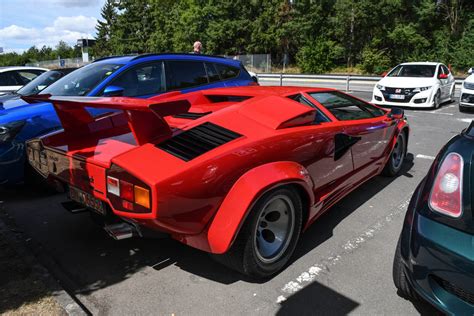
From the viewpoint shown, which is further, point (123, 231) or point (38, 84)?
point (38, 84)

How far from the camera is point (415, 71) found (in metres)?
11.5

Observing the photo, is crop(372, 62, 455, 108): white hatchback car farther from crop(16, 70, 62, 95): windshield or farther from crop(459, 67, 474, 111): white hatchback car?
crop(16, 70, 62, 95): windshield

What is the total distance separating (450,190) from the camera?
6.90 ft

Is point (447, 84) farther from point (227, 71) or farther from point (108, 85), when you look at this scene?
point (108, 85)

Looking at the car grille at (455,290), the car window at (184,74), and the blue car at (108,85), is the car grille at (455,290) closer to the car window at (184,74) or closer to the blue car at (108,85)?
the blue car at (108,85)

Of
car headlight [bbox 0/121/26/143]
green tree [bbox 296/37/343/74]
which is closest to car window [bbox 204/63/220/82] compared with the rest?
car headlight [bbox 0/121/26/143]

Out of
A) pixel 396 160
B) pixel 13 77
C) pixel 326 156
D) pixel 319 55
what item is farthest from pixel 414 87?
pixel 319 55

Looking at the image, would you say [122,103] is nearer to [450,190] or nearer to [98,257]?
[98,257]

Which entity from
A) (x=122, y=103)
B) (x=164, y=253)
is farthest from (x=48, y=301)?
(x=122, y=103)

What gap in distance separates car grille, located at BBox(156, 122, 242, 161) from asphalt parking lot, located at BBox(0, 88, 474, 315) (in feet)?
3.48

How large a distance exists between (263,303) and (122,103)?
65.6 inches

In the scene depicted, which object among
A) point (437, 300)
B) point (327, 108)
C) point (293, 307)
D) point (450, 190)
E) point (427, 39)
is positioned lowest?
point (293, 307)

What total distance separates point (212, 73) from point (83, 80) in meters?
2.02

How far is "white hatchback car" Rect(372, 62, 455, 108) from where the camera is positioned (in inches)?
418
